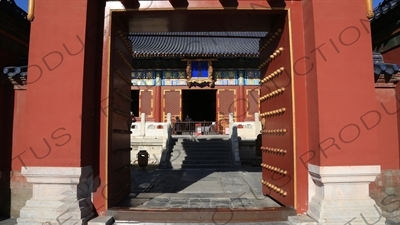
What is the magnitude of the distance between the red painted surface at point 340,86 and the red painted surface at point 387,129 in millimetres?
1385

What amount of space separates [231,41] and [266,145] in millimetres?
14618

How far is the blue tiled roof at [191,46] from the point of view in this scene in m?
16.8

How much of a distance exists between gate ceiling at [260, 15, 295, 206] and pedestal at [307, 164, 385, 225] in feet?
1.65

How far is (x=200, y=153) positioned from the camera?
1285cm

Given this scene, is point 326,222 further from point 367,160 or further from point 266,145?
point 266,145

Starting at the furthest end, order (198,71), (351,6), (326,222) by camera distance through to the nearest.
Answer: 1. (198,71)
2. (351,6)
3. (326,222)

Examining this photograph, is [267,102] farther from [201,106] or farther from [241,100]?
[201,106]

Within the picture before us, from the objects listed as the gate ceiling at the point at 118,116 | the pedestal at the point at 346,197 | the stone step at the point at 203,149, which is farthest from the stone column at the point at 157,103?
the pedestal at the point at 346,197

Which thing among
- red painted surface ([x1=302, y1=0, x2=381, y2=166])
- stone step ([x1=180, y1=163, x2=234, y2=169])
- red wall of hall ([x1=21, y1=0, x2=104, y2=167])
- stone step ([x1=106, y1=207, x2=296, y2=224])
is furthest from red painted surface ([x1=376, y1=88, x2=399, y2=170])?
stone step ([x1=180, y1=163, x2=234, y2=169])

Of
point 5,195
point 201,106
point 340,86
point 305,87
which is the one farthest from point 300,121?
point 201,106

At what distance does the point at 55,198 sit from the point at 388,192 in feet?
15.5

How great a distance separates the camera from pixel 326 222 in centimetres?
335

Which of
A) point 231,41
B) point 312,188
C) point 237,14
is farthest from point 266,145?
point 231,41

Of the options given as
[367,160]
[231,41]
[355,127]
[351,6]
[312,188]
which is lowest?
[312,188]
